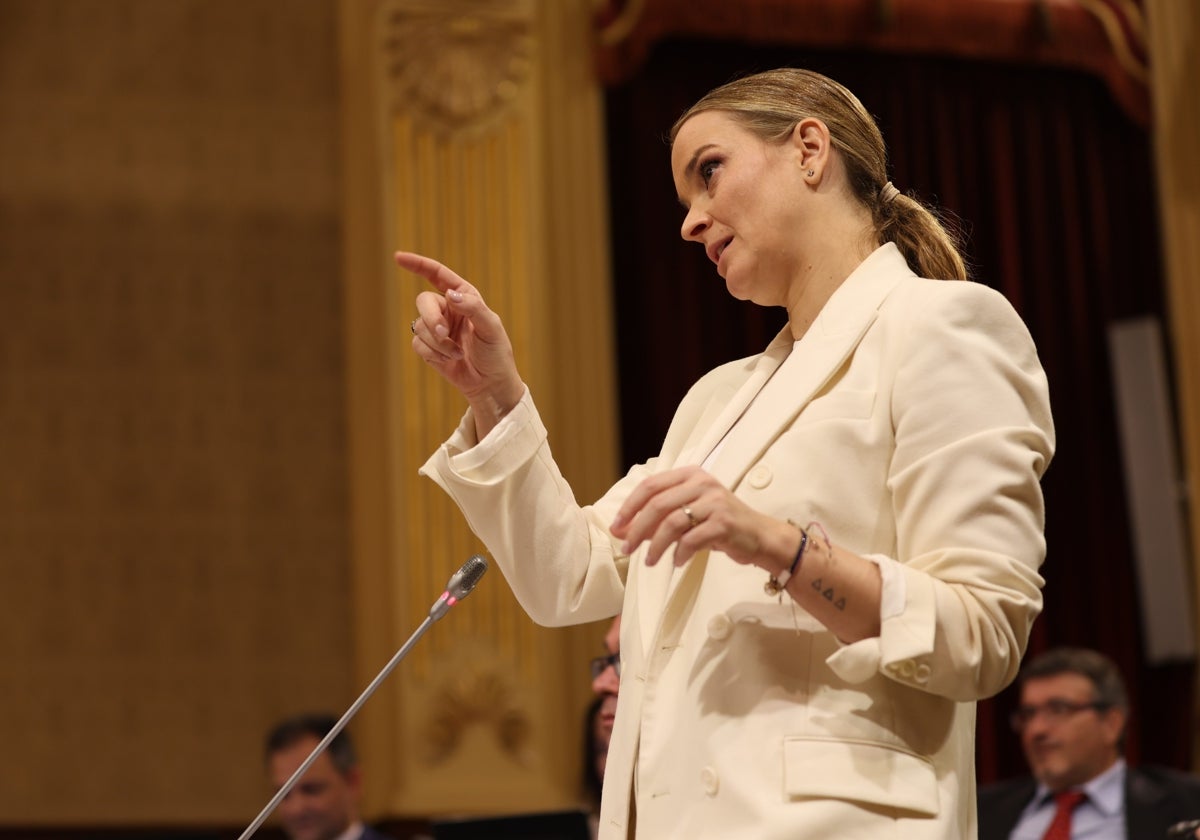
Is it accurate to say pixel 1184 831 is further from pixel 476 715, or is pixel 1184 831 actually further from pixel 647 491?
pixel 476 715

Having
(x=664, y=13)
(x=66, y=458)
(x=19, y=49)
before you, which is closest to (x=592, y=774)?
(x=66, y=458)

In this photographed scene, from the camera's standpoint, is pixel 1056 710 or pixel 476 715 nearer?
pixel 1056 710

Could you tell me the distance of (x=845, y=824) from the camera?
1575mm

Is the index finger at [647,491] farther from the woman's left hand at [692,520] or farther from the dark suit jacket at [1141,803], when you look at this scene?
the dark suit jacket at [1141,803]

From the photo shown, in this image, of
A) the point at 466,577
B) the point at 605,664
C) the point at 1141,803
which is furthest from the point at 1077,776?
the point at 466,577

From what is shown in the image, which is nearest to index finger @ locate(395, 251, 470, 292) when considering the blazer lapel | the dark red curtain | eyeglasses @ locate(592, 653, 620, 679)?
the blazer lapel

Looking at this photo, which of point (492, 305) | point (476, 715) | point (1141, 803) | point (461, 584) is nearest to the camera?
point (461, 584)

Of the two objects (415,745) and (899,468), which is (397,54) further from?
(899,468)

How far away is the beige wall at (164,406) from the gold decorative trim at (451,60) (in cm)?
43

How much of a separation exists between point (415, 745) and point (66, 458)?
1514 mm

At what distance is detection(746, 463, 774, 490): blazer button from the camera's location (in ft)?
5.65

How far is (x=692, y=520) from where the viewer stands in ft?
4.98

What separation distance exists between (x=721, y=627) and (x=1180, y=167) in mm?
5368

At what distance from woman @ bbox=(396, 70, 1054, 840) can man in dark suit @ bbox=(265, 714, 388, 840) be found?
2931 mm
